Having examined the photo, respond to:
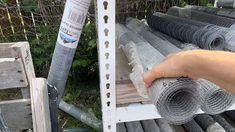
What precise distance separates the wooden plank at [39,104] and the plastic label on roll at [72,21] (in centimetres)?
14

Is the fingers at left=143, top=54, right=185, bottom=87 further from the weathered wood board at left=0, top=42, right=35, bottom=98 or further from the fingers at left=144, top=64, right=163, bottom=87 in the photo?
the weathered wood board at left=0, top=42, right=35, bottom=98

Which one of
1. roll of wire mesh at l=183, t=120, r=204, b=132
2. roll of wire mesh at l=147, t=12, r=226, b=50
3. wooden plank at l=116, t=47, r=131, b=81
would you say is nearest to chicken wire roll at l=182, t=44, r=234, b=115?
roll of wire mesh at l=147, t=12, r=226, b=50

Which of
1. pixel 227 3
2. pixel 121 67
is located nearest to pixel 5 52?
pixel 121 67

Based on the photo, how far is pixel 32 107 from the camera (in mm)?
847

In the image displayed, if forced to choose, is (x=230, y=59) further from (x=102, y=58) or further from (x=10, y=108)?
(x=10, y=108)

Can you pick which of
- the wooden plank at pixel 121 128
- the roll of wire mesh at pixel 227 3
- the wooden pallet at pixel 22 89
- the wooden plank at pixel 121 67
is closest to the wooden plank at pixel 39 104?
the wooden pallet at pixel 22 89

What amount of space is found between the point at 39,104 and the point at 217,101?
486 mm

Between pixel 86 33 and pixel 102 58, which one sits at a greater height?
pixel 102 58

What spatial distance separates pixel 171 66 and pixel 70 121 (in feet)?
4.17

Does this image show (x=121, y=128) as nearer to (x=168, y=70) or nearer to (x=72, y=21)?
(x=72, y=21)

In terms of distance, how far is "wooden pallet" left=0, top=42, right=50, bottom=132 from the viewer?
796mm

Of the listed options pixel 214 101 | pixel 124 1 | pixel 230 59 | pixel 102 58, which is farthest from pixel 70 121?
pixel 230 59

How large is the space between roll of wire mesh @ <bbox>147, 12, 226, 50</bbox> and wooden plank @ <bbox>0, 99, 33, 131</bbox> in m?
0.52

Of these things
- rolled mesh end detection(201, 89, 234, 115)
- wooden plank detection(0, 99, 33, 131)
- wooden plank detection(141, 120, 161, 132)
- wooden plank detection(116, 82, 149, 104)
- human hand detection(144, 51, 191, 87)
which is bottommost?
wooden plank detection(141, 120, 161, 132)
